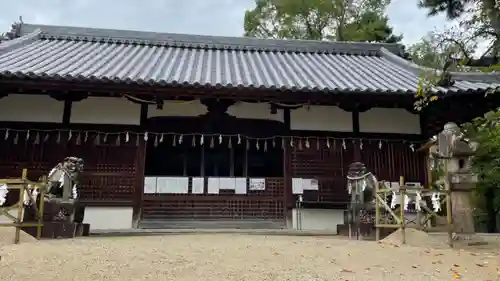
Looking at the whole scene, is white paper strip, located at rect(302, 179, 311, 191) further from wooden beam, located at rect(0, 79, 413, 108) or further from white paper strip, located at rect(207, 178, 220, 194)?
white paper strip, located at rect(207, 178, 220, 194)

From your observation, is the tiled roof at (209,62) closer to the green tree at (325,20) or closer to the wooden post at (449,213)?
the wooden post at (449,213)

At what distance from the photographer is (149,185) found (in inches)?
388

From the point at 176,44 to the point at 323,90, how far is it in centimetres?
672

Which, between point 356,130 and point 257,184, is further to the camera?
Result: point 356,130

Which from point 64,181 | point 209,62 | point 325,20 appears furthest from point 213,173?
point 325,20

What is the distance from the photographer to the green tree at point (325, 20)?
24.5m

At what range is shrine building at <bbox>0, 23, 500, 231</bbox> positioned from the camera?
9.43m

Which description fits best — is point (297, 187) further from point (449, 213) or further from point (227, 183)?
point (449, 213)

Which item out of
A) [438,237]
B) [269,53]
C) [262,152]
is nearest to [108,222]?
[262,152]

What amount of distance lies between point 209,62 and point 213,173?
3.55 meters

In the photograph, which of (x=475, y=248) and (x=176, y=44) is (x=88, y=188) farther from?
(x=475, y=248)

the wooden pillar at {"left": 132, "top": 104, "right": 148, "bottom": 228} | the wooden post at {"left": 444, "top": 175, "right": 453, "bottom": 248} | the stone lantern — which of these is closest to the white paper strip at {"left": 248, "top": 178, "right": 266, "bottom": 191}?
the wooden pillar at {"left": 132, "top": 104, "right": 148, "bottom": 228}

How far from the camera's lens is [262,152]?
10.9 meters

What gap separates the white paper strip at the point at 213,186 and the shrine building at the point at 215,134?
0.11 ft
